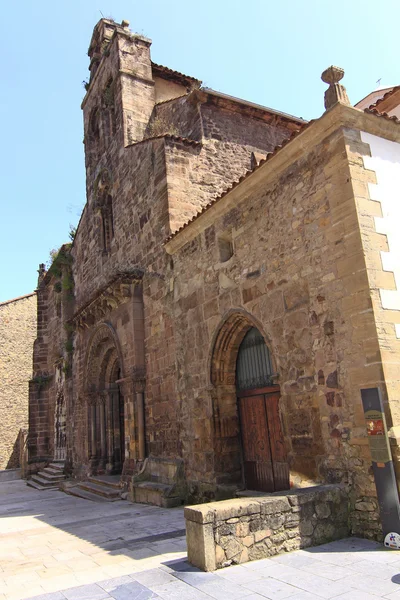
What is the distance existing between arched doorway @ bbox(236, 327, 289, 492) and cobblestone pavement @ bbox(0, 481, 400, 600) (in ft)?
4.52

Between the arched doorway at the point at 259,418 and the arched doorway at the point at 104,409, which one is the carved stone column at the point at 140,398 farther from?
the arched doorway at the point at 259,418

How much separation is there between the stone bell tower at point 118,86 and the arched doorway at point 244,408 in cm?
712

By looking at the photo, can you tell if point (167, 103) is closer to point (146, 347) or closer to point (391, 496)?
point (146, 347)

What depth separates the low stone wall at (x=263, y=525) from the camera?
429cm

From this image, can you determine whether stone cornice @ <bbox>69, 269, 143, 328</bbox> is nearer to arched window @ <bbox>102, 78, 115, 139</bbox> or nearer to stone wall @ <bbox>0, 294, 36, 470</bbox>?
arched window @ <bbox>102, 78, 115, 139</bbox>

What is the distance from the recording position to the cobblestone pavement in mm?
3676

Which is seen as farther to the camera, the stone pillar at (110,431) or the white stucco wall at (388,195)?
the stone pillar at (110,431)

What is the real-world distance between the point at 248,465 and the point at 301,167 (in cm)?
459

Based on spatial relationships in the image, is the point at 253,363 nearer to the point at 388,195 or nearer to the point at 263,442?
the point at 263,442

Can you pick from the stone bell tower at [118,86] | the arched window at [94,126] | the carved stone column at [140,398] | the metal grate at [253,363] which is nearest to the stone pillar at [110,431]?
the carved stone column at [140,398]

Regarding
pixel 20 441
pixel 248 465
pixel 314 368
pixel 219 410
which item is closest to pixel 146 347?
pixel 219 410

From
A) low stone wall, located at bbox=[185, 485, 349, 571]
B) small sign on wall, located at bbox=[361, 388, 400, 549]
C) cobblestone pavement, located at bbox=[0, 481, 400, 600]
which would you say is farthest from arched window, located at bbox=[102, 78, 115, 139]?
low stone wall, located at bbox=[185, 485, 349, 571]

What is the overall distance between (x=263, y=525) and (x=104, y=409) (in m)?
9.35

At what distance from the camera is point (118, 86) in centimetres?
1295
